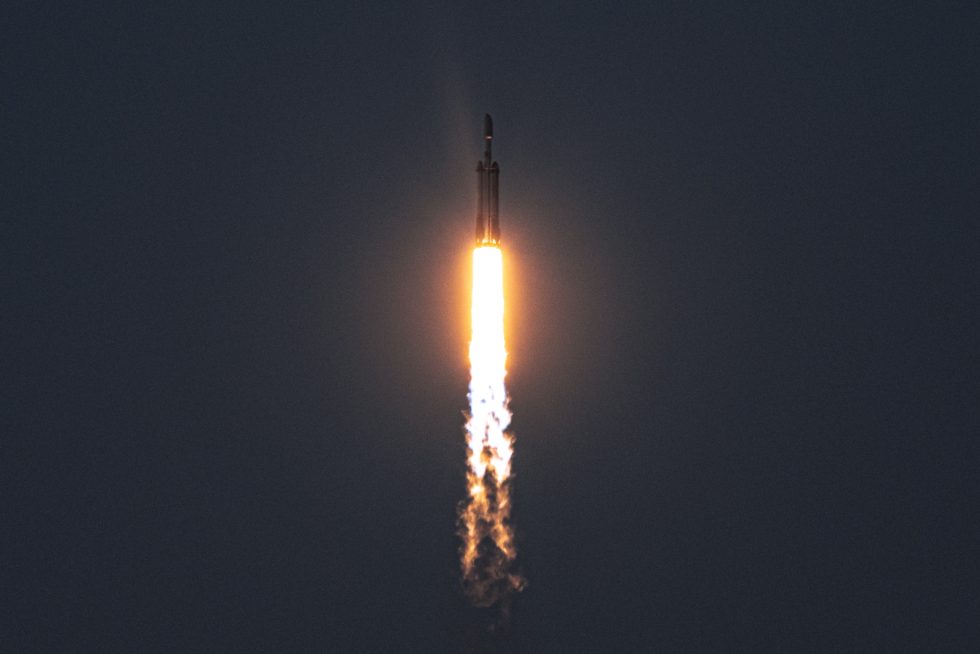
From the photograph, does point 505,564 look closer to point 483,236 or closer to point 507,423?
point 507,423

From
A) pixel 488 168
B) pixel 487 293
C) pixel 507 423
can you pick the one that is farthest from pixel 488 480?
pixel 488 168
